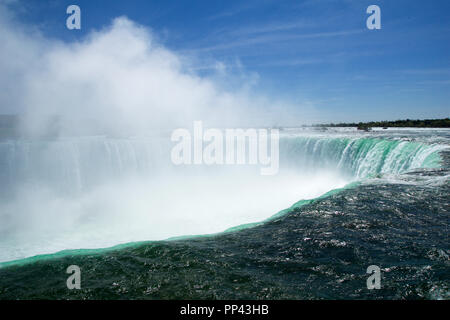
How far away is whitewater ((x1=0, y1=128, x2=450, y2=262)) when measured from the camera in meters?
10.4

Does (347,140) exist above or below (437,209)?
above

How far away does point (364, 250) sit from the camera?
158 inches

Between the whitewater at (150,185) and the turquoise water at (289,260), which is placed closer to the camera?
the turquoise water at (289,260)

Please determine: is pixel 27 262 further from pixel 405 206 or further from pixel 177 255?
pixel 405 206

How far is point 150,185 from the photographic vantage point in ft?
60.6

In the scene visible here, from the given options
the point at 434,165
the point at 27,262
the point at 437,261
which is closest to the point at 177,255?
the point at 27,262

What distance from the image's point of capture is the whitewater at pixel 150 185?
1037 centimetres

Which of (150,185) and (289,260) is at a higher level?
(289,260)

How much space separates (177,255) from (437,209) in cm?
509

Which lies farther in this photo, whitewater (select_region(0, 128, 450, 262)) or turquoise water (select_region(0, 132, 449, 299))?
whitewater (select_region(0, 128, 450, 262))

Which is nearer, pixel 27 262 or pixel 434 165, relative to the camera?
pixel 27 262

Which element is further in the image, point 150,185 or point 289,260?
point 150,185
